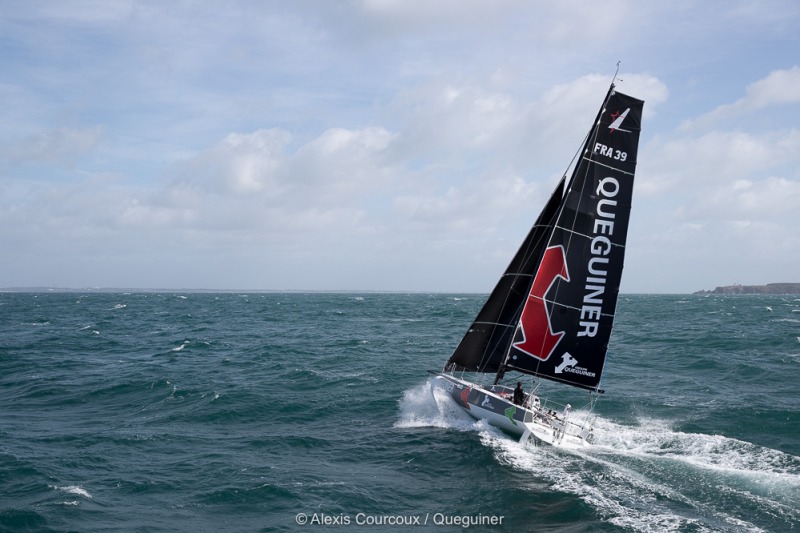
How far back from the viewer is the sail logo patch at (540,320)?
20.3m

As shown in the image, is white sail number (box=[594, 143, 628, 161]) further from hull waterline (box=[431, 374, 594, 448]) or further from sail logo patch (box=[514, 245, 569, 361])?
hull waterline (box=[431, 374, 594, 448])

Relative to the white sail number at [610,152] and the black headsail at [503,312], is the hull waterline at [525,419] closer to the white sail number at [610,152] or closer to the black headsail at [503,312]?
the black headsail at [503,312]

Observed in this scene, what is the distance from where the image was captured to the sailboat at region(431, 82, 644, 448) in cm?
1925

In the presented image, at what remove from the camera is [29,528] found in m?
14.0

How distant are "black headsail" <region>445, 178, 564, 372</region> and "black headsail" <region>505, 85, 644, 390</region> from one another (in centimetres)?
143

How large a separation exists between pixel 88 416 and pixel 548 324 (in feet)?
61.5

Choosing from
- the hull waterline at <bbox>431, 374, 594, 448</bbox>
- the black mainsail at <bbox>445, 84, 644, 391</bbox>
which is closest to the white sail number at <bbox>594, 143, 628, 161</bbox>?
the black mainsail at <bbox>445, 84, 644, 391</bbox>

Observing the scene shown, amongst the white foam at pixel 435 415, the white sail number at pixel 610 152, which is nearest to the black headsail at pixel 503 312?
the white foam at pixel 435 415

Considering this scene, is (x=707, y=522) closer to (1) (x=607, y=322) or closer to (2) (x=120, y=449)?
(1) (x=607, y=322)

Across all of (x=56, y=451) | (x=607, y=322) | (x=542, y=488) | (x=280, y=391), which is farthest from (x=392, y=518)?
(x=280, y=391)

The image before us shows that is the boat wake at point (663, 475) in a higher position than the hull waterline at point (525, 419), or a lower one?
lower

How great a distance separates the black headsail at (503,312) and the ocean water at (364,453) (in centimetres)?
224

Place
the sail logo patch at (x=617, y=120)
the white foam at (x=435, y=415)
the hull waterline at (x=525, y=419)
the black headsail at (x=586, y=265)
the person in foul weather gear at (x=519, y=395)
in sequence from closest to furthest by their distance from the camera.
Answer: the sail logo patch at (x=617, y=120) < the black headsail at (x=586, y=265) < the hull waterline at (x=525, y=419) < the person in foul weather gear at (x=519, y=395) < the white foam at (x=435, y=415)

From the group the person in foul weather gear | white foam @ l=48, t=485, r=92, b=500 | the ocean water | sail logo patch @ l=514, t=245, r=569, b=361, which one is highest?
sail logo patch @ l=514, t=245, r=569, b=361
